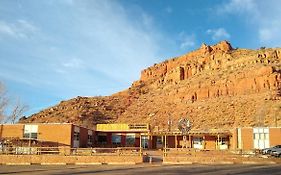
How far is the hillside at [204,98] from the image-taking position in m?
87.4

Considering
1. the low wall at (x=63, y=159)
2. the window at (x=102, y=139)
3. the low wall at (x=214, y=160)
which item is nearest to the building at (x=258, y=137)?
the low wall at (x=214, y=160)

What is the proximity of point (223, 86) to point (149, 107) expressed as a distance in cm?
2335

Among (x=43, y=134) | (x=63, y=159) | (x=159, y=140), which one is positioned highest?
(x=43, y=134)

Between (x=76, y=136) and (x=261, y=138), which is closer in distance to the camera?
(x=261, y=138)

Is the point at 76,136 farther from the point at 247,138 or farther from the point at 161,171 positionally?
the point at 161,171

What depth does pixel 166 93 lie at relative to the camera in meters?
122

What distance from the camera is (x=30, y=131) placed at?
172 feet

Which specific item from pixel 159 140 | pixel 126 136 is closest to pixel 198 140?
pixel 159 140

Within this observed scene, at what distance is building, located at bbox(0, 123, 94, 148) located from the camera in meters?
50.8

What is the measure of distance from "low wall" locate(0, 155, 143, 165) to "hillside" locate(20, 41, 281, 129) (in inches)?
1726

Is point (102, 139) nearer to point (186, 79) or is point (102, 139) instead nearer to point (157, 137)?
point (157, 137)

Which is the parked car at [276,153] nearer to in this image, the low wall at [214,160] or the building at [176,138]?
the low wall at [214,160]

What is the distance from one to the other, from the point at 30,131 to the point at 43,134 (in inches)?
83.3

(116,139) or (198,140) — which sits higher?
(198,140)
